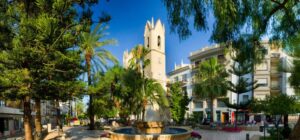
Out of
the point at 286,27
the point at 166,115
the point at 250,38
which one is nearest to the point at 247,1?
the point at 250,38

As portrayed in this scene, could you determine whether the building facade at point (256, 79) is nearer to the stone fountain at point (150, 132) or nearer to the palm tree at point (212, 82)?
the palm tree at point (212, 82)

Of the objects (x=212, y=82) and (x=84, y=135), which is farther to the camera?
(x=212, y=82)

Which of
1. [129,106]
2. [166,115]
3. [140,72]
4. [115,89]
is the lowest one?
[166,115]

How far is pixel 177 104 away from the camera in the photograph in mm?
41469

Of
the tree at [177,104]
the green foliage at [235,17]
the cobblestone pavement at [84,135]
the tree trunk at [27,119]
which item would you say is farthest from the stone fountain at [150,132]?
the tree at [177,104]

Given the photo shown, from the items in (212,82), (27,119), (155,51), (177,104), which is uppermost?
(155,51)

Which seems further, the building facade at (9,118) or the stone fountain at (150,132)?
the building facade at (9,118)

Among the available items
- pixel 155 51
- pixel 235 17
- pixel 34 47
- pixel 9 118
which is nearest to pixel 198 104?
pixel 155 51

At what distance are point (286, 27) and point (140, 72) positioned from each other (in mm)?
26483

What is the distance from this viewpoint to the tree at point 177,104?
41125 mm

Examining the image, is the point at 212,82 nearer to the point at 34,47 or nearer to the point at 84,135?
the point at 84,135

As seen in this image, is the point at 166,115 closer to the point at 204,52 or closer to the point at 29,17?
the point at 204,52

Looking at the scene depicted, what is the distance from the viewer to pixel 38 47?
12.1 m

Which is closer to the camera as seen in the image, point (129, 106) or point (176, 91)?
point (129, 106)
